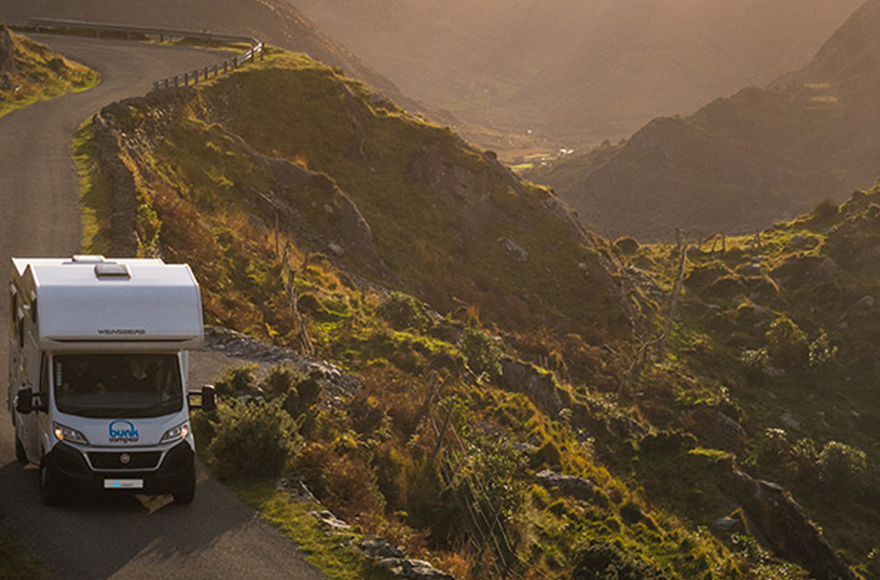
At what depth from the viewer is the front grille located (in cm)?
1482

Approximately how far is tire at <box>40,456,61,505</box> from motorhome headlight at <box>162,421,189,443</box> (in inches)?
72.9

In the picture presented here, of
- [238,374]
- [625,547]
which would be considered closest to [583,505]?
[625,547]

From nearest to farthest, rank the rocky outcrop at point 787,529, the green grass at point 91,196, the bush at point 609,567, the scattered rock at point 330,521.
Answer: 1. the scattered rock at point 330,521
2. the bush at point 609,567
3. the green grass at point 91,196
4. the rocky outcrop at point 787,529

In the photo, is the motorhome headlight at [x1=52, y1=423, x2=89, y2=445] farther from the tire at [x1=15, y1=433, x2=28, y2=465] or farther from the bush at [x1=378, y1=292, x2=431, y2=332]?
the bush at [x1=378, y1=292, x2=431, y2=332]

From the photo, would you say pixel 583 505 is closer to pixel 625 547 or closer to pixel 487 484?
pixel 625 547

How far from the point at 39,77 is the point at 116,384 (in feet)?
164

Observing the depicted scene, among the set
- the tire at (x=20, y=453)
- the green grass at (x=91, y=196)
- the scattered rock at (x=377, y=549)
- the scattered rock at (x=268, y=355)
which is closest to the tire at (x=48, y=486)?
the tire at (x=20, y=453)

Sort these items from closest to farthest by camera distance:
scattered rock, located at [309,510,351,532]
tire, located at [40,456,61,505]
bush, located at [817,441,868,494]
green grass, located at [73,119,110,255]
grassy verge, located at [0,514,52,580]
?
grassy verge, located at [0,514,52,580] < tire, located at [40,456,61,505] < scattered rock, located at [309,510,351,532] < green grass, located at [73,119,110,255] < bush, located at [817,441,868,494]

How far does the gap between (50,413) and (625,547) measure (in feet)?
55.0

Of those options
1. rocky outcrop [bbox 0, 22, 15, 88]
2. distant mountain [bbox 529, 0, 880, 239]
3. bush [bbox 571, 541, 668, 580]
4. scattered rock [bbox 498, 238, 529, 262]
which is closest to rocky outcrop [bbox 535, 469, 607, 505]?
bush [bbox 571, 541, 668, 580]

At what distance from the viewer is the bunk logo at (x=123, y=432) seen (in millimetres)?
14812

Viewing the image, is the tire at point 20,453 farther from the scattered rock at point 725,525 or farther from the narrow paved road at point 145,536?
the scattered rock at point 725,525

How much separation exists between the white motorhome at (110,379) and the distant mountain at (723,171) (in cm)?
13830

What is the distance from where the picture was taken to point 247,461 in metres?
17.7
